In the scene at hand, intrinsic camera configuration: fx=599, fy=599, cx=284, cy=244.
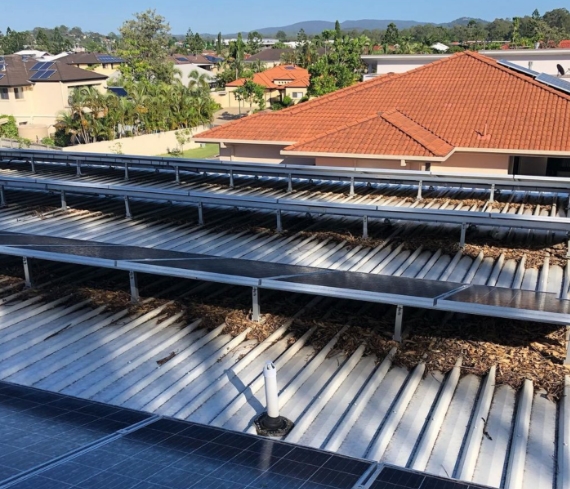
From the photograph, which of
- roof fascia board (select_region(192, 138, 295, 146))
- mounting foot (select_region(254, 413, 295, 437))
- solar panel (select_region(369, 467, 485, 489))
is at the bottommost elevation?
roof fascia board (select_region(192, 138, 295, 146))

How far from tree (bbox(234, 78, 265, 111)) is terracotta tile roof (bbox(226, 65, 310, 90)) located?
9.51ft

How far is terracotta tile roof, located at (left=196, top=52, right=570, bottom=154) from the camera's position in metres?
18.9

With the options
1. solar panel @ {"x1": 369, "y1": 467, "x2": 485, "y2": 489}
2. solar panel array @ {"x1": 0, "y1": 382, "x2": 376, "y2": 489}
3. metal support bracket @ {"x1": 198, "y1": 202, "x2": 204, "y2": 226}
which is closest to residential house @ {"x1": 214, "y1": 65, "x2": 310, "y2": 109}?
metal support bracket @ {"x1": 198, "y1": 202, "x2": 204, "y2": 226}

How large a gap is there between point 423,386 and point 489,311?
0.97 meters

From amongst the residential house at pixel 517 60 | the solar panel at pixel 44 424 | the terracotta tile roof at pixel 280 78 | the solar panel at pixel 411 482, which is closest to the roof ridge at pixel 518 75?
the residential house at pixel 517 60

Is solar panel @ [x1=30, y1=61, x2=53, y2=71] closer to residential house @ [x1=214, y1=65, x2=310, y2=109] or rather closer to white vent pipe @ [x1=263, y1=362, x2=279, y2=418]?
residential house @ [x1=214, y1=65, x2=310, y2=109]

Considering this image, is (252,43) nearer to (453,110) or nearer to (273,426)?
(453,110)

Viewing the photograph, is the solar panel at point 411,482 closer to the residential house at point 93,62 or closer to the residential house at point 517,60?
the residential house at point 517,60

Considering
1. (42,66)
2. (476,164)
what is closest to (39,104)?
(42,66)

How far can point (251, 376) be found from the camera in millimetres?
6004

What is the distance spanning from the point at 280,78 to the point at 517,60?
3204 cm

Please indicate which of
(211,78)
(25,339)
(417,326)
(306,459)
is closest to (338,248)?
(417,326)

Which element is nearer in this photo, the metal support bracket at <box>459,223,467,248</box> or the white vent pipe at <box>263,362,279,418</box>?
the white vent pipe at <box>263,362,279,418</box>

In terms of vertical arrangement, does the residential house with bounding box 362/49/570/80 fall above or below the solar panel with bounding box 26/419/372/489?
above
